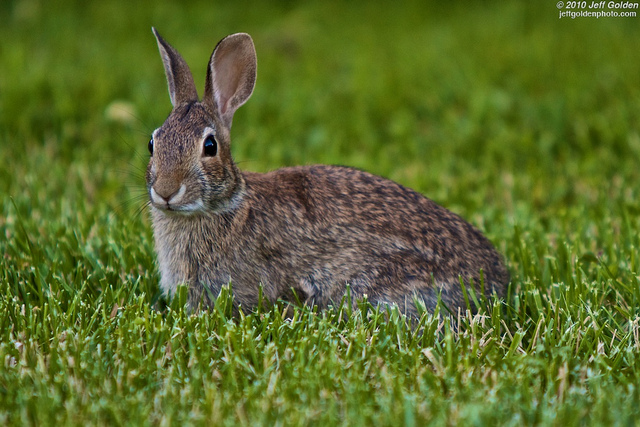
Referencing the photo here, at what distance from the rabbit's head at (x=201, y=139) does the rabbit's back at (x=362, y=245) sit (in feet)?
0.82

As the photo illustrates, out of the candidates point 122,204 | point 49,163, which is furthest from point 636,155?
point 49,163

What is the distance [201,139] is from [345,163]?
270 centimetres

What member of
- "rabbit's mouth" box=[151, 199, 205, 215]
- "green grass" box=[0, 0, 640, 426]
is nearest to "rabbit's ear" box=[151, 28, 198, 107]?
"rabbit's mouth" box=[151, 199, 205, 215]

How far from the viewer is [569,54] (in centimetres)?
862

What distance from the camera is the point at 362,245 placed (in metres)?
3.83

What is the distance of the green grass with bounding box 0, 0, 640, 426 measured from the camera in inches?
113

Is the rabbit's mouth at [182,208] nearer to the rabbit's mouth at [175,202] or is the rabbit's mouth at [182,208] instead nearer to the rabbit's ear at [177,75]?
the rabbit's mouth at [175,202]

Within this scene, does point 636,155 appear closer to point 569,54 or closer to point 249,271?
point 569,54

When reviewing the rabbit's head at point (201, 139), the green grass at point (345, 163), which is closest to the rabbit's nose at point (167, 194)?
the rabbit's head at point (201, 139)

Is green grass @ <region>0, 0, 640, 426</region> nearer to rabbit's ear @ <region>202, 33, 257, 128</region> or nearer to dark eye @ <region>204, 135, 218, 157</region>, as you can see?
dark eye @ <region>204, 135, 218, 157</region>

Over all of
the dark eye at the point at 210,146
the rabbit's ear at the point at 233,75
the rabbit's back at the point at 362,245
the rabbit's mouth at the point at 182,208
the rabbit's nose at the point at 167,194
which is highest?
the rabbit's ear at the point at 233,75

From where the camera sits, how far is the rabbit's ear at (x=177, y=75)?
3.93m

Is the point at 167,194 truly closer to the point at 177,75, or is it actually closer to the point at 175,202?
the point at 175,202

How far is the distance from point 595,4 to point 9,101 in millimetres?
6877
